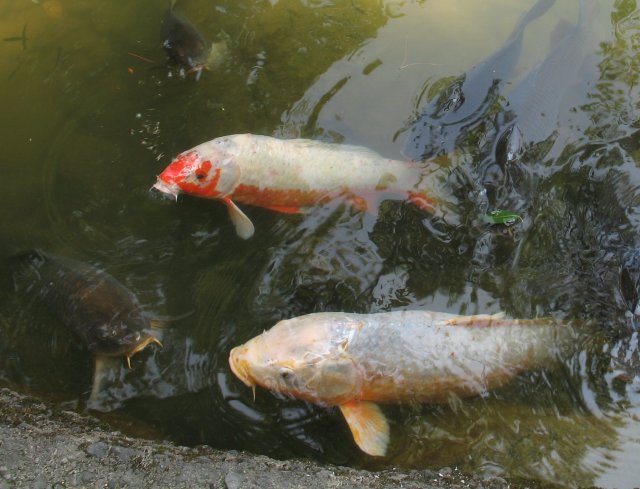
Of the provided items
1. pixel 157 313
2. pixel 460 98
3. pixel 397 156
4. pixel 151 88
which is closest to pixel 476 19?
pixel 460 98

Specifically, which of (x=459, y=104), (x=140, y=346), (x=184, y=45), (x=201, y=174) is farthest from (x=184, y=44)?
(x=140, y=346)

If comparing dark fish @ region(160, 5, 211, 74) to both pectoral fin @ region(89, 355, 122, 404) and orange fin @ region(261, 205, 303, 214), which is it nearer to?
orange fin @ region(261, 205, 303, 214)

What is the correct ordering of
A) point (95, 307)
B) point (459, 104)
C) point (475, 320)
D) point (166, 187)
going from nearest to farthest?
point (475, 320) → point (95, 307) → point (166, 187) → point (459, 104)

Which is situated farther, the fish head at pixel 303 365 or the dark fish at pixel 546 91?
the dark fish at pixel 546 91

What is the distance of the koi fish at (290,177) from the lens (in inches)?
166

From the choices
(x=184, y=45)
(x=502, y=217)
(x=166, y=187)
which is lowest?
(x=166, y=187)

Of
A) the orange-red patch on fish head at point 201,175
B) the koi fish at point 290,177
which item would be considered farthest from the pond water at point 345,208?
the orange-red patch on fish head at point 201,175

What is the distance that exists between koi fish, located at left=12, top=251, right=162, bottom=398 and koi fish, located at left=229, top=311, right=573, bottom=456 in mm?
681

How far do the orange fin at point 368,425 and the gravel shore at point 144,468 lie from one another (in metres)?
0.26

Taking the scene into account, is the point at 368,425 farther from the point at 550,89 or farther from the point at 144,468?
the point at 550,89

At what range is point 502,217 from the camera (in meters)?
3.91

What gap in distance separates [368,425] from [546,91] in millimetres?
3212

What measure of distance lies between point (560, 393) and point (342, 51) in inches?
138

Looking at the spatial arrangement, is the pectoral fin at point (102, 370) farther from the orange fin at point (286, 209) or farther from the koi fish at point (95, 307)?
the orange fin at point (286, 209)
